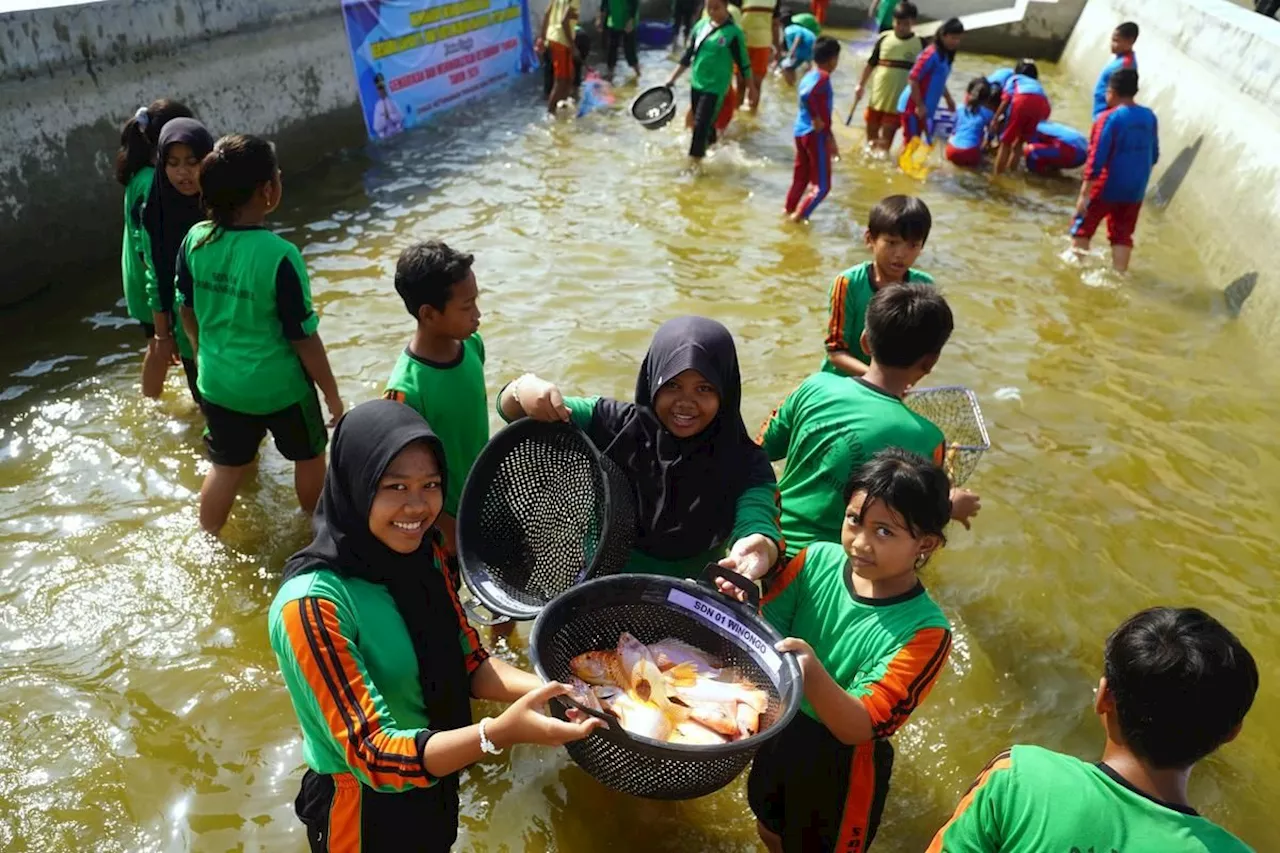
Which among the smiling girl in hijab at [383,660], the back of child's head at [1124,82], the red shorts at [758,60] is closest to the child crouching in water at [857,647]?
the smiling girl in hijab at [383,660]

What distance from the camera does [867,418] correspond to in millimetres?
2604

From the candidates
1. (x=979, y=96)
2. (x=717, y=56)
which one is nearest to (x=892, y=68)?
(x=979, y=96)

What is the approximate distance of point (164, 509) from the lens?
4164mm

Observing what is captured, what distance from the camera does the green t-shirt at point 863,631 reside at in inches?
81.2

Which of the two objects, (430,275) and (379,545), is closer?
(379,545)

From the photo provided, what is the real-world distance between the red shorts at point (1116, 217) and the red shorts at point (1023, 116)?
8.75 ft

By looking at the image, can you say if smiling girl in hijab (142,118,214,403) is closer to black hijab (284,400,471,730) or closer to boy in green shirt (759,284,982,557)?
black hijab (284,400,471,730)

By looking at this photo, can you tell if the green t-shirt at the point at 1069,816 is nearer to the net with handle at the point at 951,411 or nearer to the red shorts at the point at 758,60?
the net with handle at the point at 951,411

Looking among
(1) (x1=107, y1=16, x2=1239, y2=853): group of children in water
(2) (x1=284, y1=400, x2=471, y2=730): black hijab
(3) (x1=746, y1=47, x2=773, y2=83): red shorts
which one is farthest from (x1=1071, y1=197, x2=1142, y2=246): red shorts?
(2) (x1=284, y1=400, x2=471, y2=730): black hijab

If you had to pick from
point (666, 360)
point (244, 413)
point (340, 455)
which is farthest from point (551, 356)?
point (340, 455)

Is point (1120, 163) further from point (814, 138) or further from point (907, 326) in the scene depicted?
point (907, 326)

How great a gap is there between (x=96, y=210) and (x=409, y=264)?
4704mm

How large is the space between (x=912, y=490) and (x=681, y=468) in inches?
28.8

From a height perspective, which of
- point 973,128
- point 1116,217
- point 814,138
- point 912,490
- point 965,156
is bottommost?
point 965,156
